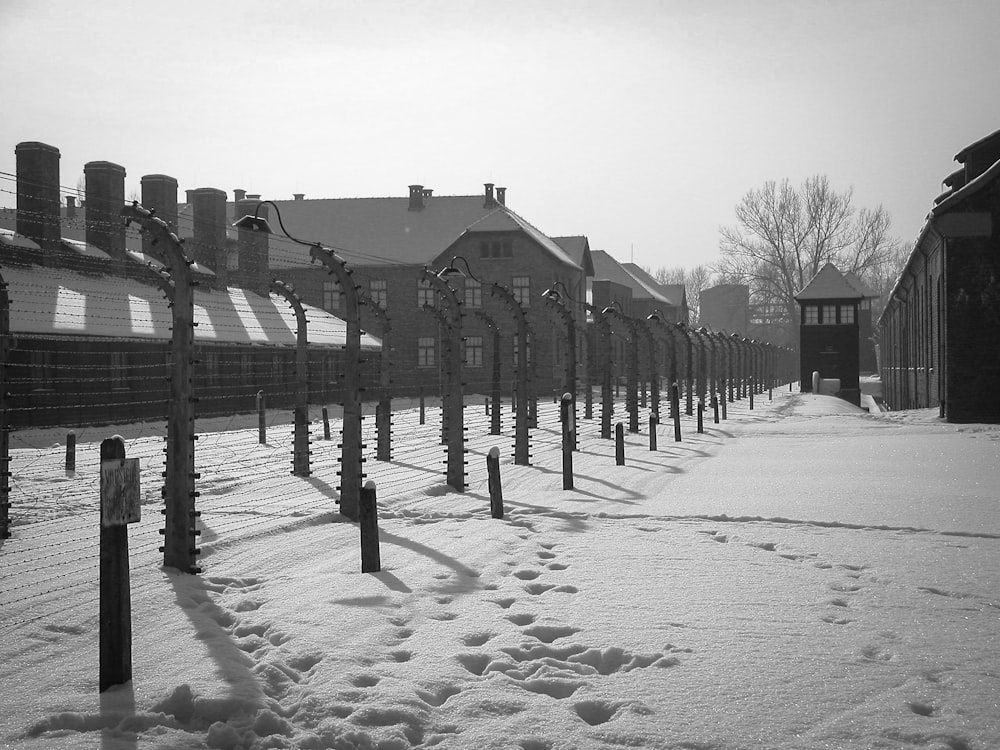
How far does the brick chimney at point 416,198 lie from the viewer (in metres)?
55.5

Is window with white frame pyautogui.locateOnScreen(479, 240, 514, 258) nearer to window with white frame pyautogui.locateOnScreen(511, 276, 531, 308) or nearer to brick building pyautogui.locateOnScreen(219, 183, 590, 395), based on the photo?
brick building pyautogui.locateOnScreen(219, 183, 590, 395)

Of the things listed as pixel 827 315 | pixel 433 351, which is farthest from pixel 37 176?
pixel 827 315

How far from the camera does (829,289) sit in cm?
4881

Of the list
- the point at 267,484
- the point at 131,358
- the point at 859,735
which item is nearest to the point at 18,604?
the point at 859,735

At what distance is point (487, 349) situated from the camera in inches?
1959

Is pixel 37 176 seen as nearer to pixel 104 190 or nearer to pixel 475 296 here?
pixel 104 190

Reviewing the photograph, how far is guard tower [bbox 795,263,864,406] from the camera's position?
48531mm

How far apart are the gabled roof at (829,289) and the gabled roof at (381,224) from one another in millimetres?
17164

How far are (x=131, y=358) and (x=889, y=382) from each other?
36672 mm

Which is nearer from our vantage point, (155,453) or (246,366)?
(155,453)

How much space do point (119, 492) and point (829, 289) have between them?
48.2m

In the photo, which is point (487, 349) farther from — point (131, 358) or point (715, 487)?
point (715, 487)

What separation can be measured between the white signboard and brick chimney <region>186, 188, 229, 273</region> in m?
31.8

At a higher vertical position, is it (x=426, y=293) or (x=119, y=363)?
A: (x=426, y=293)
